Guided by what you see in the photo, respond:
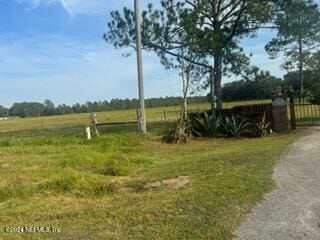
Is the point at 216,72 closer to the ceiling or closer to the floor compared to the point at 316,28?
closer to the floor

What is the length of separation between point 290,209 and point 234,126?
442 inches

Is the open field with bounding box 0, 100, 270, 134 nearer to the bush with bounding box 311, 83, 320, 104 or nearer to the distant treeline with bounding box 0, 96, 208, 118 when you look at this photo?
the bush with bounding box 311, 83, 320, 104

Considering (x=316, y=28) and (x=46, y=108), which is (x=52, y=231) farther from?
(x=46, y=108)

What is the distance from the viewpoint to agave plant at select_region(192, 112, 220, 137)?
18.4 metres

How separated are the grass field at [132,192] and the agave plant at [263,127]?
11.7 ft

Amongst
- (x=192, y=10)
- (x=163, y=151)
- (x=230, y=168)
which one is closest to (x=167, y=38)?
(x=192, y=10)

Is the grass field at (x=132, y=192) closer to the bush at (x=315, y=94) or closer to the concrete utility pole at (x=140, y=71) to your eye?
the concrete utility pole at (x=140, y=71)

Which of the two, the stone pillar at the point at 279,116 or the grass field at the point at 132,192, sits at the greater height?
the stone pillar at the point at 279,116

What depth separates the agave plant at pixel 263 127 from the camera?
1755cm

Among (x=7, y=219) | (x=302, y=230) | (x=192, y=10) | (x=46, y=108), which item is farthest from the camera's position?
(x=46, y=108)

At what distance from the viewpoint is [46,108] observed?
121 metres

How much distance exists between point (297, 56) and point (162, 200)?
16955 mm

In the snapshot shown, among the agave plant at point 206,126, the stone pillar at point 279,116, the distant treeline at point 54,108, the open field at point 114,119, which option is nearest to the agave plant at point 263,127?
the stone pillar at point 279,116

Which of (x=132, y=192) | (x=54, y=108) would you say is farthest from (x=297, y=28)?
(x=54, y=108)
